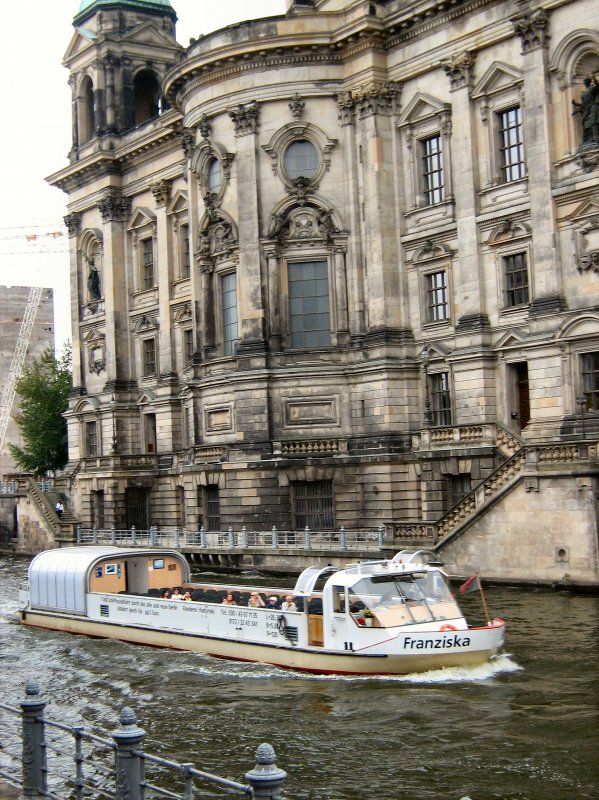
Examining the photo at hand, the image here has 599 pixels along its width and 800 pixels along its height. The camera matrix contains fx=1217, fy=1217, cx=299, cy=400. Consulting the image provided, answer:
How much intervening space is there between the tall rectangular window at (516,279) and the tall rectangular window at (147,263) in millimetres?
26336

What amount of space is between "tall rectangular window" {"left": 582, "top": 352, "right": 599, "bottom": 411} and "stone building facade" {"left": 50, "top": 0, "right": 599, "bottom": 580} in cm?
8

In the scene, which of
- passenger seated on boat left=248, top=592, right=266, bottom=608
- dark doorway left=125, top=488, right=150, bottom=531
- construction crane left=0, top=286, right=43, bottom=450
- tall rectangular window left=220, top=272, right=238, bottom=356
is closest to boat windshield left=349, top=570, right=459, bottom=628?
passenger seated on boat left=248, top=592, right=266, bottom=608

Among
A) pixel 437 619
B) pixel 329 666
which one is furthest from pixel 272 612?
pixel 437 619

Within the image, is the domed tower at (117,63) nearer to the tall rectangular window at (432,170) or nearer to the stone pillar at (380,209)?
the stone pillar at (380,209)

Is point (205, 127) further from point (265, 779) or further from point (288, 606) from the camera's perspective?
point (265, 779)

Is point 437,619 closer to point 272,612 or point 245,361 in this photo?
point 272,612

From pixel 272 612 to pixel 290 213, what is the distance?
87.7 feet

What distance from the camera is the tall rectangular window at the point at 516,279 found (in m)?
46.0

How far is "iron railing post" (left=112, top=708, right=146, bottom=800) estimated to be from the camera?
13859 millimetres

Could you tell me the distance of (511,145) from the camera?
4678 centimetres

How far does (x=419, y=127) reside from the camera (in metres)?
50.5

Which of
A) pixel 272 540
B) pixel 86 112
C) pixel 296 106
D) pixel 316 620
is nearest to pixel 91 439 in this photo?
pixel 86 112

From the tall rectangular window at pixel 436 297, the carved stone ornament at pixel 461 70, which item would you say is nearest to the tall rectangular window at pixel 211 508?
the tall rectangular window at pixel 436 297

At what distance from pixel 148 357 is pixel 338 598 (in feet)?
135
